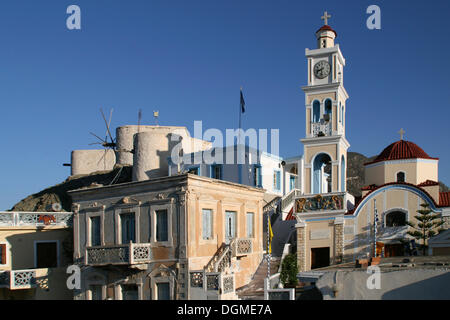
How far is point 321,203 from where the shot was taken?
30328 millimetres

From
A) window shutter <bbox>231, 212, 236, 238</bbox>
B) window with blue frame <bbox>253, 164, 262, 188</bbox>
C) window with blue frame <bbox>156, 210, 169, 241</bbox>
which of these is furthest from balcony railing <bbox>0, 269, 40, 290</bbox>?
window with blue frame <bbox>253, 164, 262, 188</bbox>

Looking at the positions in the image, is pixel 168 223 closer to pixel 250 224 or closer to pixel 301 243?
pixel 250 224

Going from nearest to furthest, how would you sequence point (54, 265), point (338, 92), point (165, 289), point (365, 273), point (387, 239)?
point (365, 273), point (165, 289), point (387, 239), point (338, 92), point (54, 265)

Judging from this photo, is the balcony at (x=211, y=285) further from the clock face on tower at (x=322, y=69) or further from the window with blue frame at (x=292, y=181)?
the window with blue frame at (x=292, y=181)

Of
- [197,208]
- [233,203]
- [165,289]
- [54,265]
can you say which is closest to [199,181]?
[197,208]

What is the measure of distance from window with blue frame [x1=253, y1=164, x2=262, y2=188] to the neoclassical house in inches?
334

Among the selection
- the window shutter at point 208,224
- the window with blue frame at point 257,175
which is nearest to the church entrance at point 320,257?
the window shutter at point 208,224

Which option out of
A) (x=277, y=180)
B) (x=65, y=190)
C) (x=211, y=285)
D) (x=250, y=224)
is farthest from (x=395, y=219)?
(x=65, y=190)

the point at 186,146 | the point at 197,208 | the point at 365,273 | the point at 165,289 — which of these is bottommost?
the point at 165,289

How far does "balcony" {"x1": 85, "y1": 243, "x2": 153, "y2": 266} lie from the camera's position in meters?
26.5

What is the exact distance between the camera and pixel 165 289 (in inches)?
1051

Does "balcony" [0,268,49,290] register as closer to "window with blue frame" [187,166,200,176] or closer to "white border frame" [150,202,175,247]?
"white border frame" [150,202,175,247]
